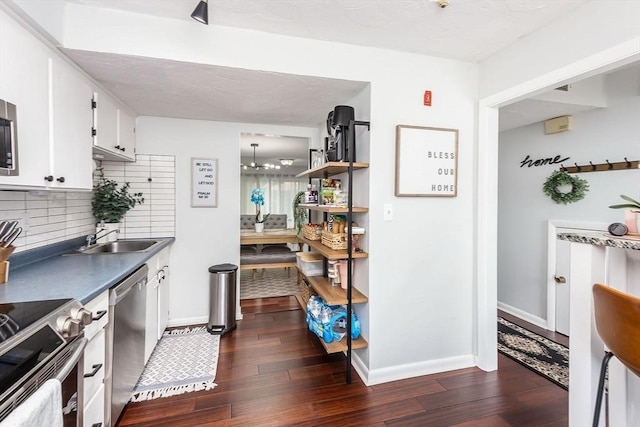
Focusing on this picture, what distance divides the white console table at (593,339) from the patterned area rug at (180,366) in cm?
211

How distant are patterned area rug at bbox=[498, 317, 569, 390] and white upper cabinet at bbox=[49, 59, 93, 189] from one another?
3.49 metres

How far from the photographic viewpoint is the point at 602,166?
2561 mm

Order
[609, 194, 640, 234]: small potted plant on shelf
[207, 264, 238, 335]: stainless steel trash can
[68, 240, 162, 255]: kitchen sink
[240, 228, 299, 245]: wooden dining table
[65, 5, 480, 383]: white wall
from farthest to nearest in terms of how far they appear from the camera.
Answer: [240, 228, 299, 245]: wooden dining table → [207, 264, 238, 335]: stainless steel trash can → [68, 240, 162, 255]: kitchen sink → [65, 5, 480, 383]: white wall → [609, 194, 640, 234]: small potted plant on shelf

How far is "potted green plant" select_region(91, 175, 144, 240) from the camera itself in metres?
2.58

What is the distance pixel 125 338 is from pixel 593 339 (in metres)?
2.42

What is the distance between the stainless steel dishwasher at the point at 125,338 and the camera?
5.02ft

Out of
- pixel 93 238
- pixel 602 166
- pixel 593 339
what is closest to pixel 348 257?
pixel 593 339

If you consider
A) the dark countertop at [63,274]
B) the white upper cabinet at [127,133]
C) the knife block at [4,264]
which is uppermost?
the white upper cabinet at [127,133]

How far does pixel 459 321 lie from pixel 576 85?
2282 mm

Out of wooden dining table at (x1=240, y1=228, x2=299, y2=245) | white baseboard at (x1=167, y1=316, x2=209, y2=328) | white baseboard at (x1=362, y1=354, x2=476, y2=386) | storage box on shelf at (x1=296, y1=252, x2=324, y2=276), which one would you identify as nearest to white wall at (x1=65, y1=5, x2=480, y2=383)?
white baseboard at (x1=362, y1=354, x2=476, y2=386)

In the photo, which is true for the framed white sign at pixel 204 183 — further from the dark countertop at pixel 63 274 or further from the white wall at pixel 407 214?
the white wall at pixel 407 214

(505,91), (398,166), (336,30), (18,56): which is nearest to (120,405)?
(18,56)

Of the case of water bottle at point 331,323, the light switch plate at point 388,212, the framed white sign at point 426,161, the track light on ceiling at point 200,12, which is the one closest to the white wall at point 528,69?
the framed white sign at point 426,161

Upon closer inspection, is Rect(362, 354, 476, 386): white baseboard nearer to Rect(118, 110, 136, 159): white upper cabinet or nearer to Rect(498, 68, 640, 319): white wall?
Rect(498, 68, 640, 319): white wall
